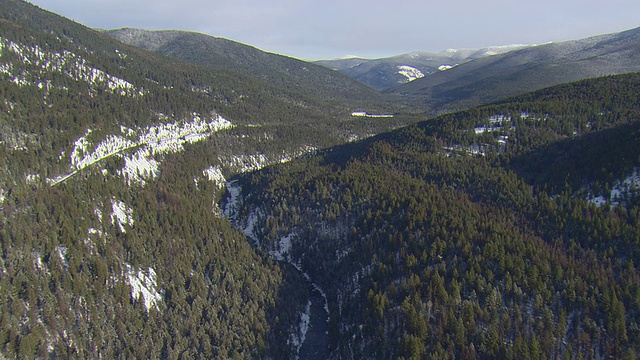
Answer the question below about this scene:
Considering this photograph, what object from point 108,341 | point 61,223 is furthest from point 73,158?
point 108,341

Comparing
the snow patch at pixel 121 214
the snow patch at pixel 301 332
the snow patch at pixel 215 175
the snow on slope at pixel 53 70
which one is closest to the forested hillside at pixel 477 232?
the snow patch at pixel 301 332

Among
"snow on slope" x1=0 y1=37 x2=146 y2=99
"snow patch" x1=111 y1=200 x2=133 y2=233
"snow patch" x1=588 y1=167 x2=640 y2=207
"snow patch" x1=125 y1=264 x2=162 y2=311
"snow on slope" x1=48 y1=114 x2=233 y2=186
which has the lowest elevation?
"snow patch" x1=125 y1=264 x2=162 y2=311

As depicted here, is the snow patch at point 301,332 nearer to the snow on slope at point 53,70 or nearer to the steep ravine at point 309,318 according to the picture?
the steep ravine at point 309,318

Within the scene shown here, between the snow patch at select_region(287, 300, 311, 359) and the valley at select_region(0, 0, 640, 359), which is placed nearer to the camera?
the valley at select_region(0, 0, 640, 359)

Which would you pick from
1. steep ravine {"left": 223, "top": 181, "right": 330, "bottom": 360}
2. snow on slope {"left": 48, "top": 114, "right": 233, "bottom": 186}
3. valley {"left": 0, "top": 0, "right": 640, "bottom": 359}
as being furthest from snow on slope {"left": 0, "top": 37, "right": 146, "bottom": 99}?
steep ravine {"left": 223, "top": 181, "right": 330, "bottom": 360}

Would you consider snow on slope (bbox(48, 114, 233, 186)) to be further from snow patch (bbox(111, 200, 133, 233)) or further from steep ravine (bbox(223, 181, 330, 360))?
steep ravine (bbox(223, 181, 330, 360))

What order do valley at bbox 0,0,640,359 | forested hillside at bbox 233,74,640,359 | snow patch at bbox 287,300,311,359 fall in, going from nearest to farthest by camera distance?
forested hillside at bbox 233,74,640,359 → valley at bbox 0,0,640,359 → snow patch at bbox 287,300,311,359

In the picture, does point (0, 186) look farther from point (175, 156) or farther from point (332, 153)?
point (332, 153)
